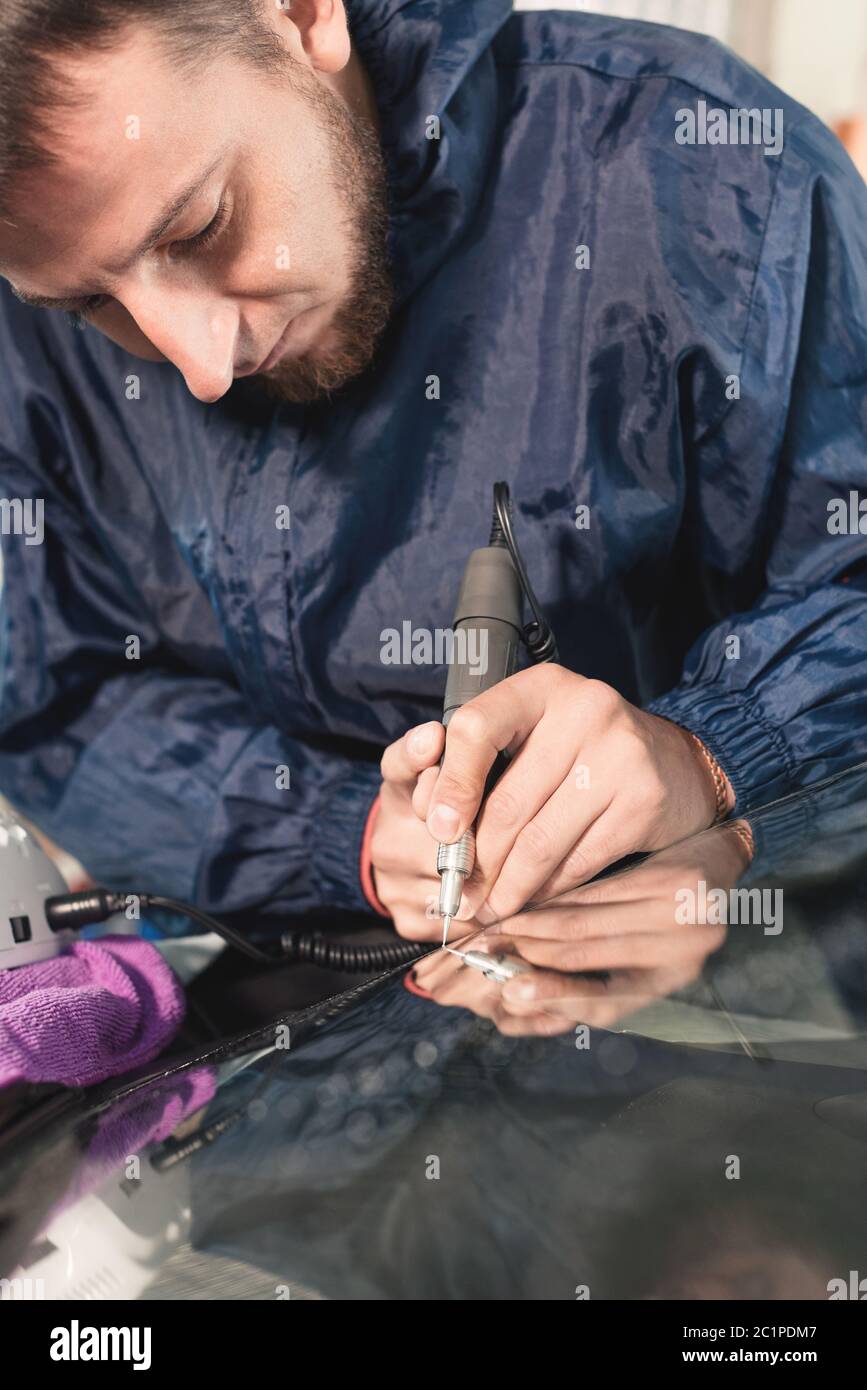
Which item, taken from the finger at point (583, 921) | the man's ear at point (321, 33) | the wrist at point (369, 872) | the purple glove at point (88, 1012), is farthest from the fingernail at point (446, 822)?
→ the man's ear at point (321, 33)

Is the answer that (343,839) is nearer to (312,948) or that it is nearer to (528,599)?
(312,948)

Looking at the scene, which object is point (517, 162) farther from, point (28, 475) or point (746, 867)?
point (746, 867)

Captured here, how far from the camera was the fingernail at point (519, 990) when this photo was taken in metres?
0.47

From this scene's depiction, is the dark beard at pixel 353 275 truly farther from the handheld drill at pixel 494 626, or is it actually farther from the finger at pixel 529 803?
Result: the finger at pixel 529 803

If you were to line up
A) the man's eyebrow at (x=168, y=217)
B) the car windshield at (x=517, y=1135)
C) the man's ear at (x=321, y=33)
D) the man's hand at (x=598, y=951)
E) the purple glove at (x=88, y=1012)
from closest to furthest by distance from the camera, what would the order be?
the car windshield at (x=517, y=1135) → the man's hand at (x=598, y=951) → the purple glove at (x=88, y=1012) → the man's eyebrow at (x=168, y=217) → the man's ear at (x=321, y=33)

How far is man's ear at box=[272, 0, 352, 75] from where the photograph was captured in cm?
85

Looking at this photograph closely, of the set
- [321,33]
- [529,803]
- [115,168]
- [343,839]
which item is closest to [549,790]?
[529,803]

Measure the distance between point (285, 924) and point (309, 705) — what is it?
0.65 feet

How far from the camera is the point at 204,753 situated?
1088 millimetres

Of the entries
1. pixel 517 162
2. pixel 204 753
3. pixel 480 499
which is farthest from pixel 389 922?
pixel 517 162

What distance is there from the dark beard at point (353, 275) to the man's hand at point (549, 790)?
36cm
